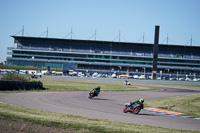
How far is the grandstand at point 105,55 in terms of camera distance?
402ft

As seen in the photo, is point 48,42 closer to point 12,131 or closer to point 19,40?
point 19,40

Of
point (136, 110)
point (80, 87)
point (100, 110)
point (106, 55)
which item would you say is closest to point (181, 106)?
point (136, 110)

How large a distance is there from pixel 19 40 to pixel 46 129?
124 metres

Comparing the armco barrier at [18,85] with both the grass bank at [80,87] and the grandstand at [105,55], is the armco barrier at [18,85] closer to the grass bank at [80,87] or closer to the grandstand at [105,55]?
the grass bank at [80,87]

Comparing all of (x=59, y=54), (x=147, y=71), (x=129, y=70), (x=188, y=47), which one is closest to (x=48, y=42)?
(x=59, y=54)

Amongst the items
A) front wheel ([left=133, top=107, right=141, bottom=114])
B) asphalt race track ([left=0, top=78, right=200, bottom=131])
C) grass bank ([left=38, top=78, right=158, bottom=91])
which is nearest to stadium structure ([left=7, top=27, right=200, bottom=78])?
grass bank ([left=38, top=78, right=158, bottom=91])

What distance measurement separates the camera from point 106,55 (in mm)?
124438

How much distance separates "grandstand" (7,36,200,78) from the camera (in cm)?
12262

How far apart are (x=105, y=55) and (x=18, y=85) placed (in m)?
94.6

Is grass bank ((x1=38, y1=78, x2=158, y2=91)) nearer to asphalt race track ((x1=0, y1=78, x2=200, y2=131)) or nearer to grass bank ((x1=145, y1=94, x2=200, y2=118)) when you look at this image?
asphalt race track ((x1=0, y1=78, x2=200, y2=131))

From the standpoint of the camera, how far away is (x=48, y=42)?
12594 centimetres

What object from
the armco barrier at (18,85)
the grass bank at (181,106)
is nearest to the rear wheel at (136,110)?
the grass bank at (181,106)

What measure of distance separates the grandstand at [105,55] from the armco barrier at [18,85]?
87068 millimetres

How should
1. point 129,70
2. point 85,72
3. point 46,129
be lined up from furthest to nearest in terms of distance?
point 129,70 → point 85,72 → point 46,129
